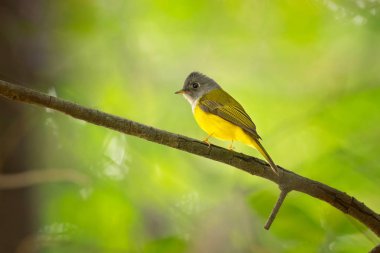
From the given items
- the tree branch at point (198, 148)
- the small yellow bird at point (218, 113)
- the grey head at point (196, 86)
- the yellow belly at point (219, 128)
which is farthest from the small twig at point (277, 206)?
the grey head at point (196, 86)

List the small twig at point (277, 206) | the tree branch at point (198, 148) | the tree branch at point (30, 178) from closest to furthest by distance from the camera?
the tree branch at point (198, 148), the small twig at point (277, 206), the tree branch at point (30, 178)

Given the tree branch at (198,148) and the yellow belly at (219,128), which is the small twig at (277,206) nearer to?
the tree branch at (198,148)

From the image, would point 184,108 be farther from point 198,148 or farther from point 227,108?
point 198,148

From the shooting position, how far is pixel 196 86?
97.0 inches

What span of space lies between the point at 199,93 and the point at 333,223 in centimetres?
87

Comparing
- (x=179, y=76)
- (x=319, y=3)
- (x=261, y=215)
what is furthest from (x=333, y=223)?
(x=179, y=76)

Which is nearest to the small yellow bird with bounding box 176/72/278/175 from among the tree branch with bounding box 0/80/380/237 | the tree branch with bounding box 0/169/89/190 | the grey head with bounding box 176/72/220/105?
the grey head with bounding box 176/72/220/105

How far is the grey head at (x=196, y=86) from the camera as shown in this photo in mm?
2447

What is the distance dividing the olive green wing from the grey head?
0.19ft

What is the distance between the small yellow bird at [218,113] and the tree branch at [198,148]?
30cm

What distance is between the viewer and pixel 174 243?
1.90 m

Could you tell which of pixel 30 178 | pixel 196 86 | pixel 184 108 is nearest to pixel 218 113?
pixel 196 86

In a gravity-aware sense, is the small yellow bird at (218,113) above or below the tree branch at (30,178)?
above

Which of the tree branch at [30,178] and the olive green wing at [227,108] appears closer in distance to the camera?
the olive green wing at [227,108]
